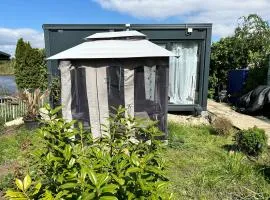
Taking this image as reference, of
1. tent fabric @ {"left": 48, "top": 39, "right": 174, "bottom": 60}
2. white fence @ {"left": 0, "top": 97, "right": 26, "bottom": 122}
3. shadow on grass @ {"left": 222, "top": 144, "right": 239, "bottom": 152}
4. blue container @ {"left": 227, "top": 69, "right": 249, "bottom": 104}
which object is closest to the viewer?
tent fabric @ {"left": 48, "top": 39, "right": 174, "bottom": 60}

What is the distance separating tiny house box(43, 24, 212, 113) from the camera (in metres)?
9.57

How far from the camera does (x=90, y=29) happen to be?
9555 millimetres

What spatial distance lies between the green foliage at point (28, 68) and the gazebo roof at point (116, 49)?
284 inches

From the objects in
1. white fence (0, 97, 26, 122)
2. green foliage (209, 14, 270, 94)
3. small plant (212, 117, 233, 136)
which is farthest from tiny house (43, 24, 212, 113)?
green foliage (209, 14, 270, 94)

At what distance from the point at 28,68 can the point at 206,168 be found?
9953mm

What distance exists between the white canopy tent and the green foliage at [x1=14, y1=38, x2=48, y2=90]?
7.25 m

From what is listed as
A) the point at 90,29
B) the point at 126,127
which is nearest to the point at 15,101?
the point at 90,29

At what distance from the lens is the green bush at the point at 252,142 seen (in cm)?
577

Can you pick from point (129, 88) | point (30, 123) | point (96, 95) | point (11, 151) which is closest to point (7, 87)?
point (30, 123)

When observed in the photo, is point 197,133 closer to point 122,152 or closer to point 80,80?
point 80,80

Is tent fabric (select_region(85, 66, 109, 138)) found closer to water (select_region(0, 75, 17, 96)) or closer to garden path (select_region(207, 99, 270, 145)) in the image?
garden path (select_region(207, 99, 270, 145))

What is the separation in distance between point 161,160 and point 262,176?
10.3 feet

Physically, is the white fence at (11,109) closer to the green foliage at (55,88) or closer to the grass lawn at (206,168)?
the green foliage at (55,88)

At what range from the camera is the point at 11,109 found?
10.1 meters
